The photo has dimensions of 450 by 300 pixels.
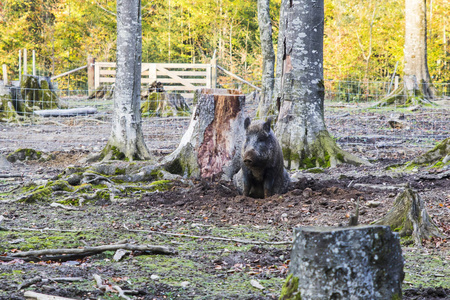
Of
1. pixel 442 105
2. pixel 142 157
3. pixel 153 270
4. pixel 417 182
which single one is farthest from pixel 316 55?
pixel 442 105

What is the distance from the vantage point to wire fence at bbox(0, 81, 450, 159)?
11.4 metres

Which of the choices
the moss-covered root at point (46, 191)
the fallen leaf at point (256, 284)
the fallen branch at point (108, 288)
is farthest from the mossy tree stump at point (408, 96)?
the fallen branch at point (108, 288)

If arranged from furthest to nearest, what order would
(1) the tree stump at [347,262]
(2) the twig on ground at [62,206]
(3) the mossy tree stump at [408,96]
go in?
(3) the mossy tree stump at [408,96]
(2) the twig on ground at [62,206]
(1) the tree stump at [347,262]

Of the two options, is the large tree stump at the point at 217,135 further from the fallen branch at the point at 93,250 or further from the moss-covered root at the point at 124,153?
the fallen branch at the point at 93,250

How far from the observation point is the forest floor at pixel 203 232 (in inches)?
132

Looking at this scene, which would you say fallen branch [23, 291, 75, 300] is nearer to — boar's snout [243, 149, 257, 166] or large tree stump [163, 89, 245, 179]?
boar's snout [243, 149, 257, 166]

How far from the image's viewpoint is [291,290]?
2531 millimetres

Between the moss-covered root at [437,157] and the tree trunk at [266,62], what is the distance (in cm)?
625

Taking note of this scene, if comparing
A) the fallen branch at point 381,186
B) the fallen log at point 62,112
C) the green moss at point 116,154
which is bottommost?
the fallen branch at point 381,186

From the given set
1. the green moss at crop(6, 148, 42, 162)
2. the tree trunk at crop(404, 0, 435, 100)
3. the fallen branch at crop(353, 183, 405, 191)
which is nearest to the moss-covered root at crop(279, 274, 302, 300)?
the fallen branch at crop(353, 183, 405, 191)

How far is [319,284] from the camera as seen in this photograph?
2.42 meters

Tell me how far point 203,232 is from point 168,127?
1000 centimetres

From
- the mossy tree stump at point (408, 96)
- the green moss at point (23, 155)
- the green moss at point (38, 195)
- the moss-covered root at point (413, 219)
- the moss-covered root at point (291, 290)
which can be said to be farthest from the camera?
the mossy tree stump at point (408, 96)

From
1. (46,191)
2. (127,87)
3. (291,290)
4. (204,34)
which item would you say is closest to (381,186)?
(46,191)
